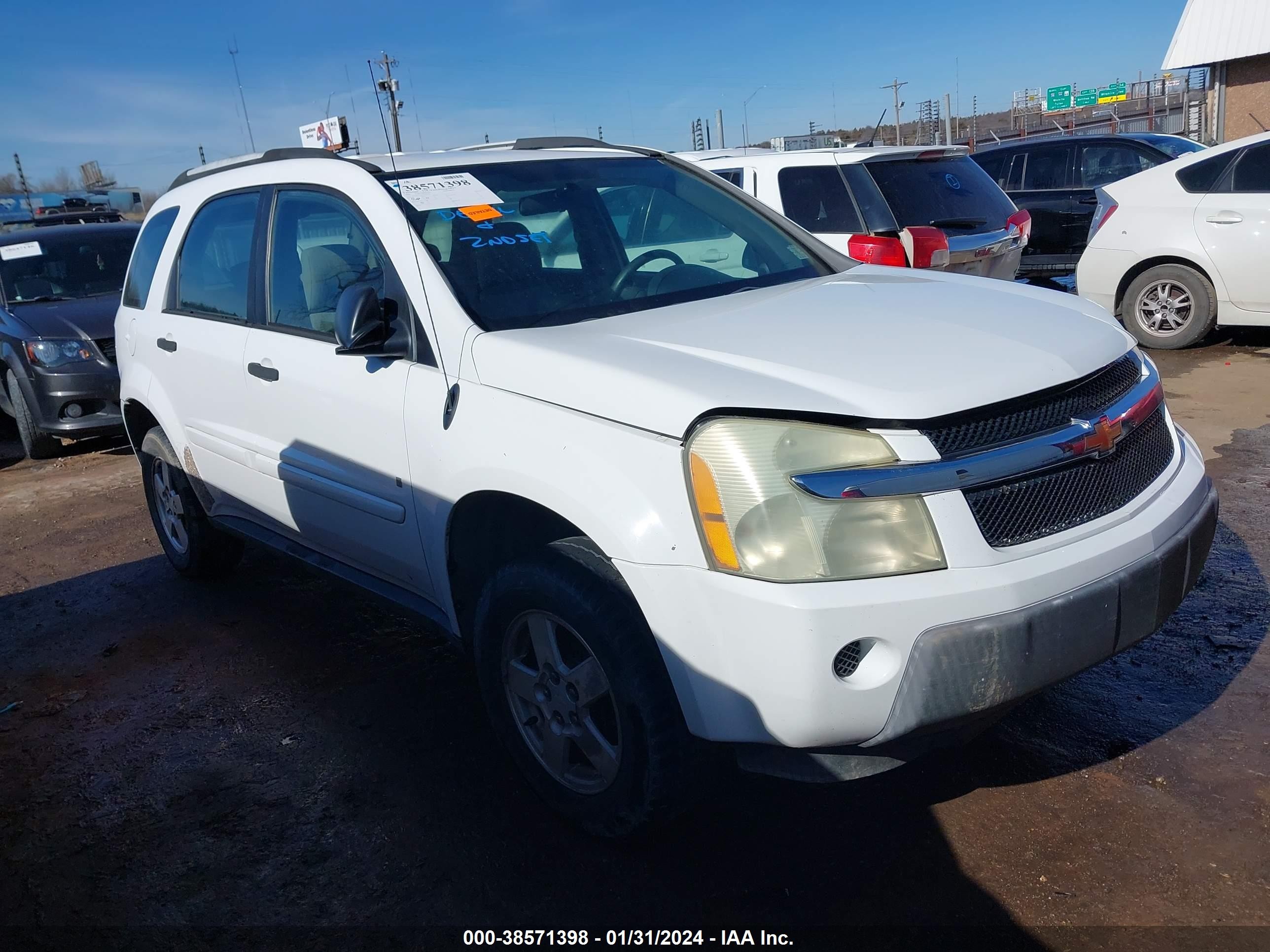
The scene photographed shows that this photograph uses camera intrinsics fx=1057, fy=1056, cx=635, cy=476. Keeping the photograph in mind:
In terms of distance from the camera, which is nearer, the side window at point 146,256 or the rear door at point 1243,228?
the side window at point 146,256

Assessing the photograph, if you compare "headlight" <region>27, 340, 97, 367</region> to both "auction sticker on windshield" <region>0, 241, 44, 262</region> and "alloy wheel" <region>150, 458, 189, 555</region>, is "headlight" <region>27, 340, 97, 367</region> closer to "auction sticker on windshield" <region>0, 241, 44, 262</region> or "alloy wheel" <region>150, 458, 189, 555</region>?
"auction sticker on windshield" <region>0, 241, 44, 262</region>

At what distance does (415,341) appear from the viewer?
320 cm

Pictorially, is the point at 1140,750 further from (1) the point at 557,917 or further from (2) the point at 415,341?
(2) the point at 415,341

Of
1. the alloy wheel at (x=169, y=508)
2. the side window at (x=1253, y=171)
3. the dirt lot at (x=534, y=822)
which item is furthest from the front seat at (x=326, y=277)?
the side window at (x=1253, y=171)

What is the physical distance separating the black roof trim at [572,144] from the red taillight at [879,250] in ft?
9.18

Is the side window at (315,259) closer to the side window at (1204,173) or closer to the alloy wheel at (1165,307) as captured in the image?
the alloy wheel at (1165,307)

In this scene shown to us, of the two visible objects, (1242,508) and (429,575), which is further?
(1242,508)

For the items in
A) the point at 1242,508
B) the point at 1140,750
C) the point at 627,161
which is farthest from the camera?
the point at 1242,508

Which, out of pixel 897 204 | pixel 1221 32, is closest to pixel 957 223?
pixel 897 204

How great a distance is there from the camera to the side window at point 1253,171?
7.81 metres

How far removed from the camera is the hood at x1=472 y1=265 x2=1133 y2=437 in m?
2.43

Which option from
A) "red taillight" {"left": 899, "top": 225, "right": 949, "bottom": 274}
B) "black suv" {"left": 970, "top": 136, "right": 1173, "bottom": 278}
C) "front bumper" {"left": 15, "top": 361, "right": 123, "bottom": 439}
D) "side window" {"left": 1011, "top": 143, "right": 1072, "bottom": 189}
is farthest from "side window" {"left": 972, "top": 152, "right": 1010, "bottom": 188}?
"front bumper" {"left": 15, "top": 361, "right": 123, "bottom": 439}

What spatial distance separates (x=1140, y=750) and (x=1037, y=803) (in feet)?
1.45

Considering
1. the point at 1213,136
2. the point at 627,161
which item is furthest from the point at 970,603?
the point at 1213,136
